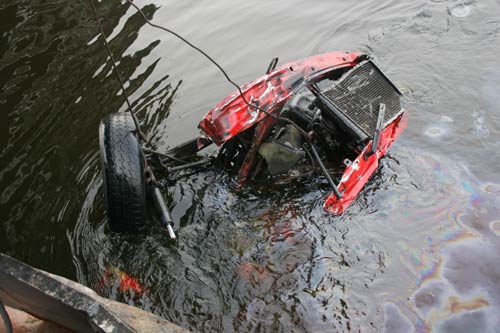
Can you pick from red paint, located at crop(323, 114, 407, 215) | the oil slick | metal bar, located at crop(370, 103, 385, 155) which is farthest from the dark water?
metal bar, located at crop(370, 103, 385, 155)

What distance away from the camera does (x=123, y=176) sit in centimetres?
425

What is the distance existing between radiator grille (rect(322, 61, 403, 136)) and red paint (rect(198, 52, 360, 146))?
0.48m

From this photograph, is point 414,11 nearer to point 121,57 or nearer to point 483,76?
point 483,76

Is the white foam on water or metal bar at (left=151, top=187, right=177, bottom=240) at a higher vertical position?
metal bar at (left=151, top=187, right=177, bottom=240)

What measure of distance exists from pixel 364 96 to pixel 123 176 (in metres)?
2.81

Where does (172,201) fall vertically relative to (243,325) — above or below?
above

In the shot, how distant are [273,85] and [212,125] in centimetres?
88

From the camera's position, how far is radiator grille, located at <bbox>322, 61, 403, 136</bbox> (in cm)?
506

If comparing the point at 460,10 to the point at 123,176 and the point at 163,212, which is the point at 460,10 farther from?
the point at 123,176

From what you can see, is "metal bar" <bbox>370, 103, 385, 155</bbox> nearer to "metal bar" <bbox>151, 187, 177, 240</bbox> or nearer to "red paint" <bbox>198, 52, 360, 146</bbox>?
"red paint" <bbox>198, 52, 360, 146</bbox>

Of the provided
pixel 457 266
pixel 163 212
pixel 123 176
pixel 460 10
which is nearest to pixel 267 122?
pixel 163 212

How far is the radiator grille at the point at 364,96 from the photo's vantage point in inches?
199

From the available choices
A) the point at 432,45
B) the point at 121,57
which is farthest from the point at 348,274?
the point at 121,57

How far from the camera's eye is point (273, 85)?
525cm
